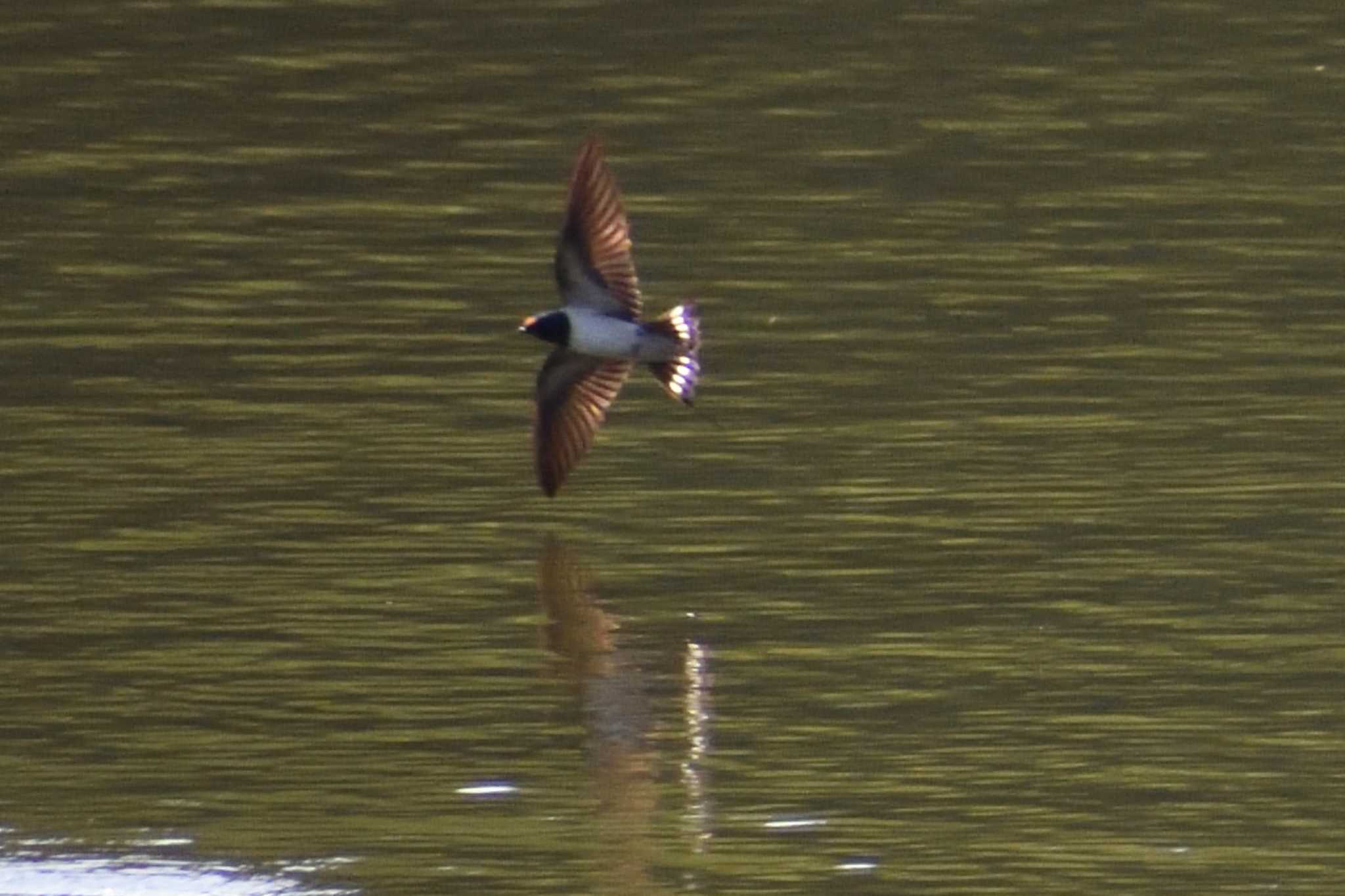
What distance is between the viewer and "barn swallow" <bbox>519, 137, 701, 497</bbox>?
8.98 m

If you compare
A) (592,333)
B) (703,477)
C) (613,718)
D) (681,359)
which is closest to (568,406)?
(592,333)

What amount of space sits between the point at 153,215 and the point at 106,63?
3.28 m

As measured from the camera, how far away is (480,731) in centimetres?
732

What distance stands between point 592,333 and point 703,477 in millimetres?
537

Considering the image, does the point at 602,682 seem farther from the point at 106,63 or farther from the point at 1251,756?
the point at 106,63

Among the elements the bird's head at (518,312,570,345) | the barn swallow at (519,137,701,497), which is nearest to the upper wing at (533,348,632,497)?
the barn swallow at (519,137,701,497)

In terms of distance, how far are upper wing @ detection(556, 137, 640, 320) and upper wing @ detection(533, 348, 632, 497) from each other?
0.49 ft

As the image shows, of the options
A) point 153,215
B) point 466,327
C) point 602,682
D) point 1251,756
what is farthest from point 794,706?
point 153,215

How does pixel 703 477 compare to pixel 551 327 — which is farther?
pixel 703 477

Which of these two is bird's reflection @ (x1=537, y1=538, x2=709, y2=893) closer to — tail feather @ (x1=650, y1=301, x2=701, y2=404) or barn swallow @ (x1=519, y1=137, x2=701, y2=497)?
barn swallow @ (x1=519, y1=137, x2=701, y2=497)

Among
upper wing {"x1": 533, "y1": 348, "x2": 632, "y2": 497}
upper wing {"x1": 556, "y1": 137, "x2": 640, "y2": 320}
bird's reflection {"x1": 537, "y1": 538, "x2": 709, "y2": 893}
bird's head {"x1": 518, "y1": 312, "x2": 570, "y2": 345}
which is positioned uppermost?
upper wing {"x1": 556, "y1": 137, "x2": 640, "y2": 320}

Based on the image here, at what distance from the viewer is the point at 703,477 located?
30.7 ft

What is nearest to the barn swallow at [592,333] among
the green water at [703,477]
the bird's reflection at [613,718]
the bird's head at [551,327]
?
the bird's head at [551,327]

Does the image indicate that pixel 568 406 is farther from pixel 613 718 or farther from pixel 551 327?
pixel 613 718
